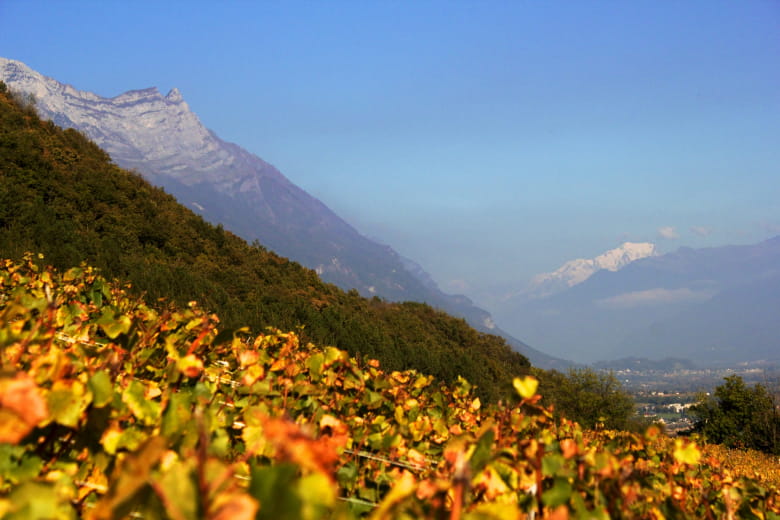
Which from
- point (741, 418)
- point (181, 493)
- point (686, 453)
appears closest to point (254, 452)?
point (181, 493)

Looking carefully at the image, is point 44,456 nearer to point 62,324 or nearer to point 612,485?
point 612,485

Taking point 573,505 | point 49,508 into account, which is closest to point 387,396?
point 573,505

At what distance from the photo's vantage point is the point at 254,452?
67.8 inches

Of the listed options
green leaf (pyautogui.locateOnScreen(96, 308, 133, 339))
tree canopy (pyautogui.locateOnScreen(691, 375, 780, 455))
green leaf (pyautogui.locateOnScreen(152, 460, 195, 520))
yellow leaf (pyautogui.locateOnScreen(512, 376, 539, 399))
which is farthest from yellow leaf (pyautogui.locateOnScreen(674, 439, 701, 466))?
tree canopy (pyautogui.locateOnScreen(691, 375, 780, 455))

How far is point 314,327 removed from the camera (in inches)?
617

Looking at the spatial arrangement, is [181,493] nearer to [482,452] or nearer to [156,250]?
[482,452]

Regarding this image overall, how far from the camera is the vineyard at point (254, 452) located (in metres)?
0.76

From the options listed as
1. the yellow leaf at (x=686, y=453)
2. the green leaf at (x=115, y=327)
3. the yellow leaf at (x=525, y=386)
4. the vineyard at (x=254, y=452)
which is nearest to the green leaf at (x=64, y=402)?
the vineyard at (x=254, y=452)

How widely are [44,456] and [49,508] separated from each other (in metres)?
0.68

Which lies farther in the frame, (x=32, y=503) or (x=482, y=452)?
(x=482, y=452)

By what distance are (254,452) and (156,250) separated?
63.5ft

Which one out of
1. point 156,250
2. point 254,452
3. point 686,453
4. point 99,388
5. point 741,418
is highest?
point 156,250

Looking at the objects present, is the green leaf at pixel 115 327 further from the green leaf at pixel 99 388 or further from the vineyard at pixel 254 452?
the green leaf at pixel 99 388

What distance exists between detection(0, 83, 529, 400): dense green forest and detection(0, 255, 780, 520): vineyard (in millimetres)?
8164
